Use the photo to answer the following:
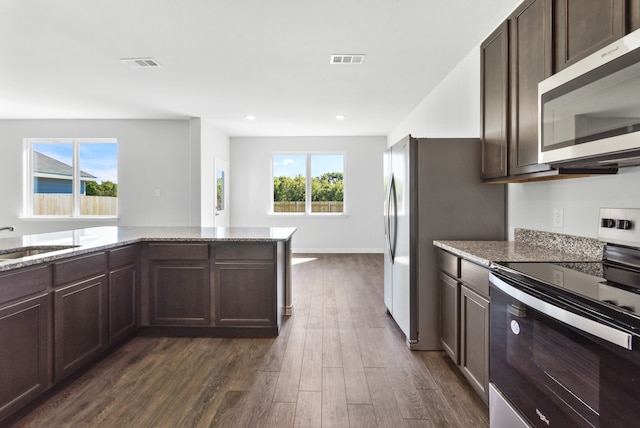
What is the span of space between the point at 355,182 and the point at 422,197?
4.88m

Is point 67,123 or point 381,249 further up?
point 67,123

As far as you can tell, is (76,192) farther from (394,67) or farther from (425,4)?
(425,4)

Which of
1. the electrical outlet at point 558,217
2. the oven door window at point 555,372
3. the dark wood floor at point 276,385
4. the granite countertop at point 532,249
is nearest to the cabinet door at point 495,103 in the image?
the electrical outlet at point 558,217

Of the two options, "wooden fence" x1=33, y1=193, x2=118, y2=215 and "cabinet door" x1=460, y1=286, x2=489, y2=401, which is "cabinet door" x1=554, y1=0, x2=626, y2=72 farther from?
"wooden fence" x1=33, y1=193, x2=118, y2=215

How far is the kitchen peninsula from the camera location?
6.38 feet

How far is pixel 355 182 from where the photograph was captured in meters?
7.55

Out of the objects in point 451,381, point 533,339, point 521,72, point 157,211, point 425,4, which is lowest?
point 451,381

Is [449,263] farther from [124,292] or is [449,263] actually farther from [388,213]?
[124,292]

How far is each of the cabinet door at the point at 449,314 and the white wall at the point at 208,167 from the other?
14.7 ft

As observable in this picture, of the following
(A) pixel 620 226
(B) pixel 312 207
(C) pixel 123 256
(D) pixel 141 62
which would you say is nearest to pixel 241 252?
(C) pixel 123 256

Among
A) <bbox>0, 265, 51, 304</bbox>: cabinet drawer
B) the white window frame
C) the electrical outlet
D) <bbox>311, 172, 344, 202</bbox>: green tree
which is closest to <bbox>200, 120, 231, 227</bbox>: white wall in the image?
the white window frame

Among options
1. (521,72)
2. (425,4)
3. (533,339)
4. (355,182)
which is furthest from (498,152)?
(355,182)

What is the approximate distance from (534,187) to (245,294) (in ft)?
7.69

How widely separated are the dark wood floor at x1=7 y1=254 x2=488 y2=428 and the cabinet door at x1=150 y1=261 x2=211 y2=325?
186 millimetres
